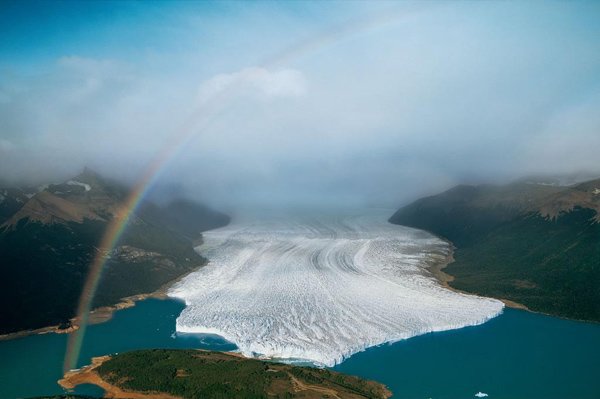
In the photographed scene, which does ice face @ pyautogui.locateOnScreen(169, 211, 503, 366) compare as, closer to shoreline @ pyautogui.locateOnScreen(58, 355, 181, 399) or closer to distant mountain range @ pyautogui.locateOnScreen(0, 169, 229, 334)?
distant mountain range @ pyautogui.locateOnScreen(0, 169, 229, 334)

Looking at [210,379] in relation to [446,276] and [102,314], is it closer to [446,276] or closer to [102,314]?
[102,314]

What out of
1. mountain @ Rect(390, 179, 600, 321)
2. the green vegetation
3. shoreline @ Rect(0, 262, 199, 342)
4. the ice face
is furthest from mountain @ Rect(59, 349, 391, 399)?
mountain @ Rect(390, 179, 600, 321)

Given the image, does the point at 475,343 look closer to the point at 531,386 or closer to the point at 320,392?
the point at 531,386

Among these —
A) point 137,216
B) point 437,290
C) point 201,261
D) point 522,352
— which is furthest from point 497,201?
point 137,216

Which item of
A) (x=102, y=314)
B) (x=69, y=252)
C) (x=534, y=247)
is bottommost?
(x=102, y=314)

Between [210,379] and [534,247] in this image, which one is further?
[534,247]

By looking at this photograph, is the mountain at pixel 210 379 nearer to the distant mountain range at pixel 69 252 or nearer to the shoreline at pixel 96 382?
the shoreline at pixel 96 382

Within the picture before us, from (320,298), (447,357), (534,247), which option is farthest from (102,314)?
(534,247)
